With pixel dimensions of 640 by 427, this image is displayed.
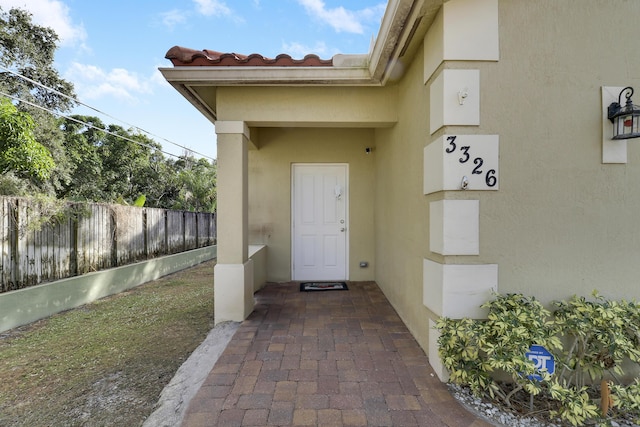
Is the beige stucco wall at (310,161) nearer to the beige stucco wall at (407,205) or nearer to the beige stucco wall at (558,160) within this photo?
the beige stucco wall at (407,205)

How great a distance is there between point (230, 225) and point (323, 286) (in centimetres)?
233

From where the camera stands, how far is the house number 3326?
7.72ft

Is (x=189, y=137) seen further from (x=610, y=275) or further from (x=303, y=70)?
(x=610, y=275)

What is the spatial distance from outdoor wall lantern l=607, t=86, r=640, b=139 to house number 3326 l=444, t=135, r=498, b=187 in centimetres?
103

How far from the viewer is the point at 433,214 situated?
2600 mm

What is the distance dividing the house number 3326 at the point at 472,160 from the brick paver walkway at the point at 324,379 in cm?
177

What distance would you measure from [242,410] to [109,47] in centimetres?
1432

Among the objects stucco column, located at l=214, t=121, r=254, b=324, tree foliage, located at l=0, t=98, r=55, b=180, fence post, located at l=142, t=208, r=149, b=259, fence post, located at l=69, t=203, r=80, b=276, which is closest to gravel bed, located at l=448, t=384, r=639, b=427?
stucco column, located at l=214, t=121, r=254, b=324

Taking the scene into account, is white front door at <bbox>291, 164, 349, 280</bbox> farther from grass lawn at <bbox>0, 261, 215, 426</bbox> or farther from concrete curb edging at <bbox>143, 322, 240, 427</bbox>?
concrete curb edging at <bbox>143, 322, 240, 427</bbox>

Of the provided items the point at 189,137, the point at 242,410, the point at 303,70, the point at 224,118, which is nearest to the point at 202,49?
the point at 224,118

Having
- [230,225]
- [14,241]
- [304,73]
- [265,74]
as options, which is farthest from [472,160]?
[14,241]

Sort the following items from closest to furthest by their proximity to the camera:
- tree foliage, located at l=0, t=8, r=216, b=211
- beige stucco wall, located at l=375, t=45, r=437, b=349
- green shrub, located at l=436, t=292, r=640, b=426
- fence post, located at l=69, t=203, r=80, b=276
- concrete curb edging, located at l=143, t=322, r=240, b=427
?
green shrub, located at l=436, t=292, r=640, b=426, concrete curb edging, located at l=143, t=322, r=240, b=427, beige stucco wall, located at l=375, t=45, r=437, b=349, fence post, located at l=69, t=203, r=80, b=276, tree foliage, located at l=0, t=8, r=216, b=211

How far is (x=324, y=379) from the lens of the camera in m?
2.44

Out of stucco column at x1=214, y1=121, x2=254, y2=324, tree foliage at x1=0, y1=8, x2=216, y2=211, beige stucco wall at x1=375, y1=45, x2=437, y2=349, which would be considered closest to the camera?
beige stucco wall at x1=375, y1=45, x2=437, y2=349
